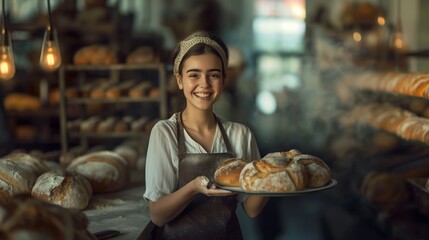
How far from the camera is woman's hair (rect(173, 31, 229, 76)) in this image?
8.01 ft

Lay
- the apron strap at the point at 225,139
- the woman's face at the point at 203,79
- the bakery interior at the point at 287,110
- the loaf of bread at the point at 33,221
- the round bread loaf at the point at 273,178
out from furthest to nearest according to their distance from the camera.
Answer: the bakery interior at the point at 287,110 < the apron strap at the point at 225,139 < the woman's face at the point at 203,79 < the round bread loaf at the point at 273,178 < the loaf of bread at the point at 33,221

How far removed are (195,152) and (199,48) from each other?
41 cm

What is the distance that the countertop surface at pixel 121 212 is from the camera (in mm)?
2756

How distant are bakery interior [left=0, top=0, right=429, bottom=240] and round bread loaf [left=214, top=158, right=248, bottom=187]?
0.52 meters

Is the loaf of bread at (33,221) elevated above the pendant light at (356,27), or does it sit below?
below

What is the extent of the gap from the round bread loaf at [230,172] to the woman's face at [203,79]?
232mm

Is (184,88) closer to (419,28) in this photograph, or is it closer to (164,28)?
(419,28)

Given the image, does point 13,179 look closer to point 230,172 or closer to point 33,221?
point 230,172

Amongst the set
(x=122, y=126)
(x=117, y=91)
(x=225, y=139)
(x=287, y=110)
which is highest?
(x=225, y=139)

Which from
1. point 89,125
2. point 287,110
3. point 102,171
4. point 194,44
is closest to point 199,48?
point 194,44

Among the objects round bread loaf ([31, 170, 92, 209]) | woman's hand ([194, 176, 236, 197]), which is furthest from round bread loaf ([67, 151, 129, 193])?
woman's hand ([194, 176, 236, 197])

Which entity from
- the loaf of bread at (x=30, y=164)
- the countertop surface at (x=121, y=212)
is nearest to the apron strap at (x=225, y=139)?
the countertop surface at (x=121, y=212)

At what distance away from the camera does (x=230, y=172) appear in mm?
2346

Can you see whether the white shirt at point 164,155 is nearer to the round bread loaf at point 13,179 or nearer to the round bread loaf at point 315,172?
the round bread loaf at point 315,172
